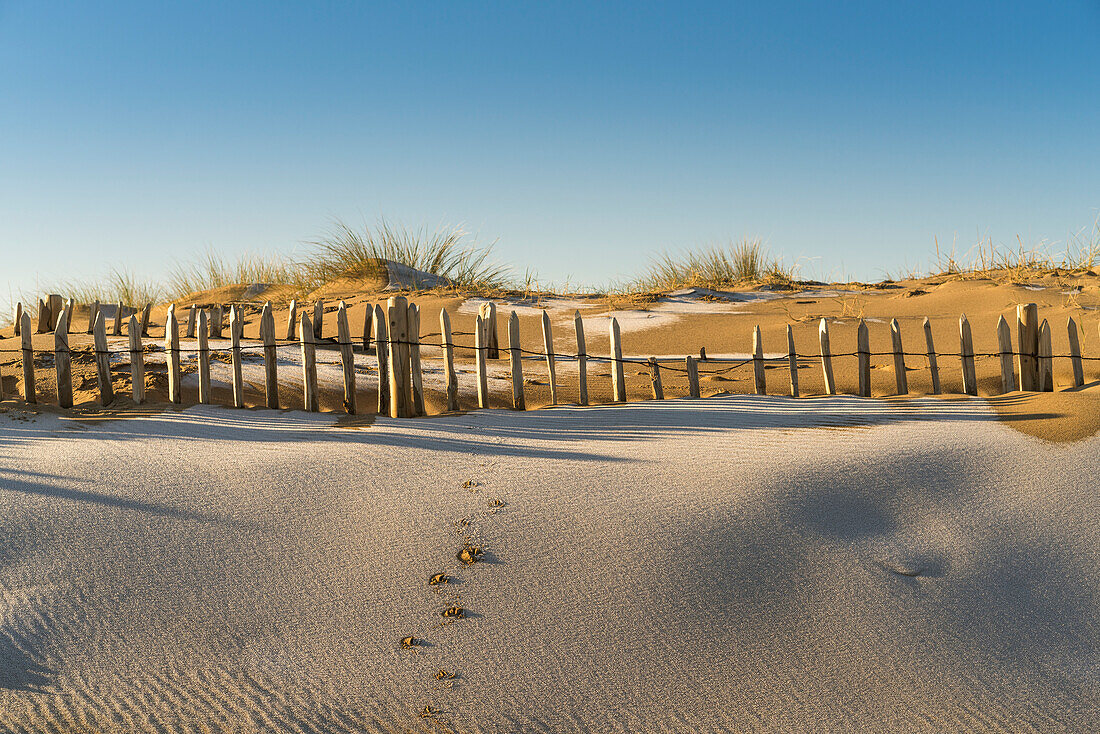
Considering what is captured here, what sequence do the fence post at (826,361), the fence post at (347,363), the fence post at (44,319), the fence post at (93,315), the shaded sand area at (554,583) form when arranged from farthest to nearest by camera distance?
the fence post at (44,319)
the fence post at (93,315)
the fence post at (826,361)
the fence post at (347,363)
the shaded sand area at (554,583)

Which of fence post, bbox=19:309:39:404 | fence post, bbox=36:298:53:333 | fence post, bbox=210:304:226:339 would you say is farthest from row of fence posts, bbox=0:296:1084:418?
fence post, bbox=36:298:53:333

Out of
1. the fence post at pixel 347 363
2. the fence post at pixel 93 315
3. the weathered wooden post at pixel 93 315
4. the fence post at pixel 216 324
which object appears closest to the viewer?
the fence post at pixel 347 363

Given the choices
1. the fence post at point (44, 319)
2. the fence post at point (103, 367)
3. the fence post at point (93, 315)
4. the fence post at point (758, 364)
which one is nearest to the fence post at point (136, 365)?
the fence post at point (103, 367)

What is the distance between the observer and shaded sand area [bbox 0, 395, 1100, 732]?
230 centimetres

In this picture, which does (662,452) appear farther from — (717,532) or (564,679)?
(564,679)

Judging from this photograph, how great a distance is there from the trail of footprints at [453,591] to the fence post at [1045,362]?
373 cm

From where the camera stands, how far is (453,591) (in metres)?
2.68

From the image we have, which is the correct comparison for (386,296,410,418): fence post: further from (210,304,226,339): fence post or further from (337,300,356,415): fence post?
(210,304,226,339): fence post

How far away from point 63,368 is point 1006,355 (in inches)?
230

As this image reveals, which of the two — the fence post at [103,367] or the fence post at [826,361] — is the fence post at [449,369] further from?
the fence post at [826,361]

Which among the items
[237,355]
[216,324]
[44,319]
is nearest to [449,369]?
[237,355]

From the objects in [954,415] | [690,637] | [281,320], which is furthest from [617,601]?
[281,320]

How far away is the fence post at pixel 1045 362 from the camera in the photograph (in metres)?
4.82

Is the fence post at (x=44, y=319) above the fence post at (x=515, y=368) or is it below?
above
